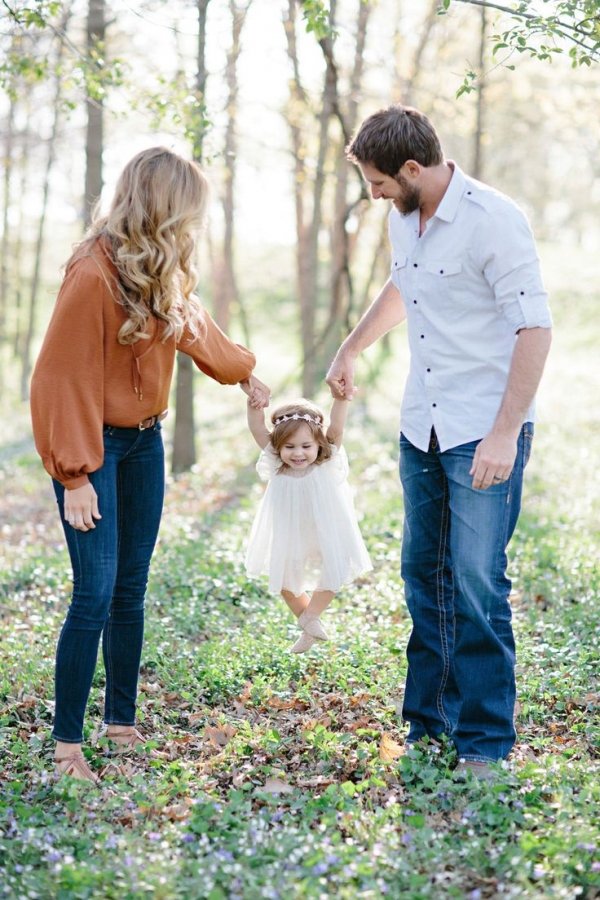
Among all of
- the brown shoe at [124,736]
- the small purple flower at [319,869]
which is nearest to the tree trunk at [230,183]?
the brown shoe at [124,736]

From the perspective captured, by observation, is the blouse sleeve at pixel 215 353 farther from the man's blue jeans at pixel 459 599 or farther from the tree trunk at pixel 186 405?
the tree trunk at pixel 186 405

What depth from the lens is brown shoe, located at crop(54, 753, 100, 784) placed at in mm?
3811

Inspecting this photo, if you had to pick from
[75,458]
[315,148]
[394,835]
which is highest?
[315,148]

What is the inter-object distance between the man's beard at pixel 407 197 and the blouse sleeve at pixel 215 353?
938mm

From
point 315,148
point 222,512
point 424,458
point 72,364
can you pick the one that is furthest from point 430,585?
point 315,148

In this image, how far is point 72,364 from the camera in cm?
362

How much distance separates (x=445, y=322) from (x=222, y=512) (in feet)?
18.1

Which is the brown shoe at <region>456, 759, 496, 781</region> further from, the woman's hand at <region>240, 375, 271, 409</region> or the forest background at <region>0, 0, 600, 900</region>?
the woman's hand at <region>240, 375, 271, 409</region>

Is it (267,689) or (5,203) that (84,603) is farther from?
(5,203)

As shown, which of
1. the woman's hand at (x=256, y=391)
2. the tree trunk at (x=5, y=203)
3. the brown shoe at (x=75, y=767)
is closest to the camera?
the brown shoe at (x=75, y=767)

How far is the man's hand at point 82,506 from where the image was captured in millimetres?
3652

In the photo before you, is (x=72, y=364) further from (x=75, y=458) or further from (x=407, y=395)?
(x=407, y=395)

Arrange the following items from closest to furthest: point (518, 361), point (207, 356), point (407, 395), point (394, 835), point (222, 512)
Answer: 1. point (394, 835)
2. point (518, 361)
3. point (407, 395)
4. point (207, 356)
5. point (222, 512)

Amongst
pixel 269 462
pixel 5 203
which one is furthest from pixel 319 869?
pixel 5 203
